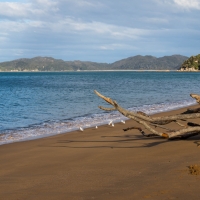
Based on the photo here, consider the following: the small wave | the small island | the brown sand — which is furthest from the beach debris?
the small island

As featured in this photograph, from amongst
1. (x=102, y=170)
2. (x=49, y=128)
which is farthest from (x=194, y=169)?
(x=49, y=128)

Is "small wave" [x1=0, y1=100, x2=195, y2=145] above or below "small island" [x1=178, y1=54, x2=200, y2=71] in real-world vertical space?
below

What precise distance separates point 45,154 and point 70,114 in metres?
10.8

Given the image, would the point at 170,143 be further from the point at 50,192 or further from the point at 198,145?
the point at 50,192

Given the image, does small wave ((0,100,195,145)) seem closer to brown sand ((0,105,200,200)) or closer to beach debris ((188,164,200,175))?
brown sand ((0,105,200,200))

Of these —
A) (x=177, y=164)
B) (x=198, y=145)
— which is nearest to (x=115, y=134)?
(x=198, y=145)

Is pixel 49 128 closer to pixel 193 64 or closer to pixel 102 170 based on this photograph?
pixel 102 170

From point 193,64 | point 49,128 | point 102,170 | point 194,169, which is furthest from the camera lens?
point 193,64

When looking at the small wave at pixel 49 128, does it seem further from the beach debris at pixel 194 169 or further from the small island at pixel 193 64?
the small island at pixel 193 64

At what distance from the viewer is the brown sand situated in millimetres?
5074

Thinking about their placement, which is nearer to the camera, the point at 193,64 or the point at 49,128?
the point at 49,128

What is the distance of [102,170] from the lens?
21.3ft

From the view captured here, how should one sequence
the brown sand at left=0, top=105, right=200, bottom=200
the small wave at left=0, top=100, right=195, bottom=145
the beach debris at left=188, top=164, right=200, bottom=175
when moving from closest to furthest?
the brown sand at left=0, top=105, right=200, bottom=200 → the beach debris at left=188, top=164, right=200, bottom=175 → the small wave at left=0, top=100, right=195, bottom=145

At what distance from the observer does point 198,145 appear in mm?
7820
